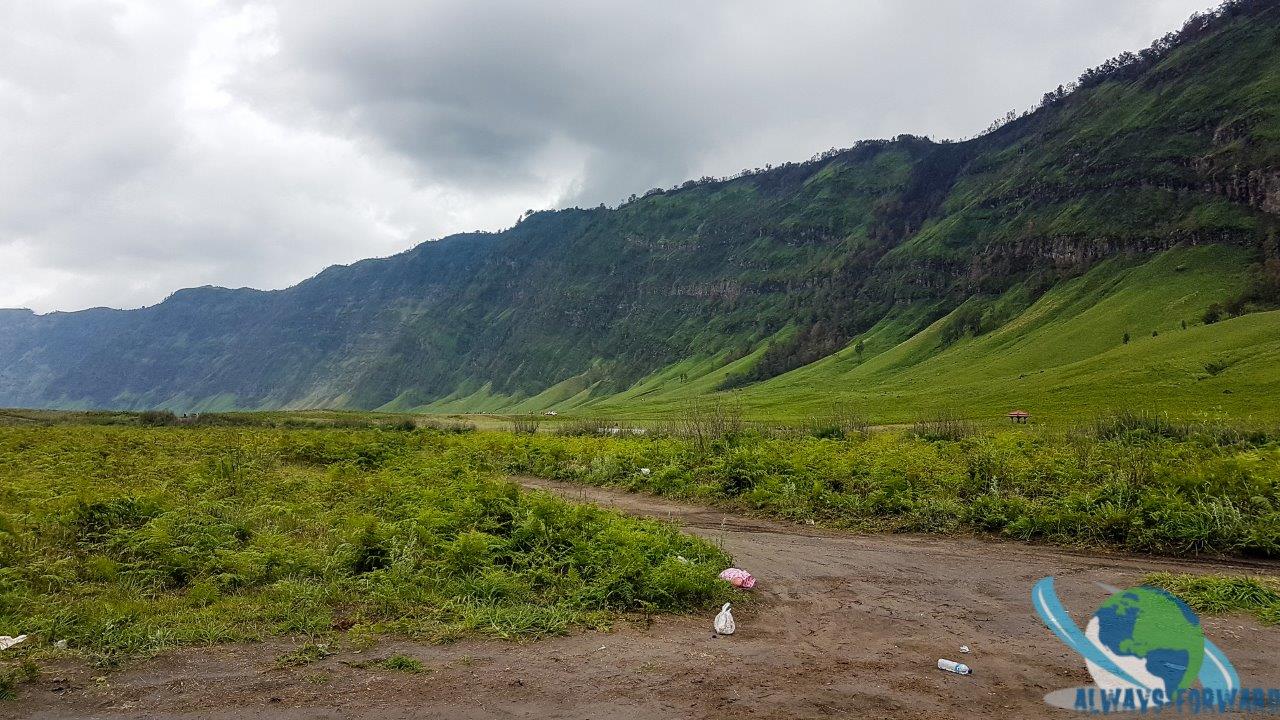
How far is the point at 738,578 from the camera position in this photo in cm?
1215

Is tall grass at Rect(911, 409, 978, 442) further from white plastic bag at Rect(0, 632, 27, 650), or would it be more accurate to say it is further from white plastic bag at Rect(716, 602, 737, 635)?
white plastic bag at Rect(0, 632, 27, 650)

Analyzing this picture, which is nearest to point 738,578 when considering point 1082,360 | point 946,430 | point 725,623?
point 725,623

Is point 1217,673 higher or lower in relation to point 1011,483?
lower

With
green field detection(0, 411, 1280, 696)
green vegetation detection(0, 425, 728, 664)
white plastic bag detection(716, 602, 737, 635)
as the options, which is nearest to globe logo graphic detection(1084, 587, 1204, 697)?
green field detection(0, 411, 1280, 696)

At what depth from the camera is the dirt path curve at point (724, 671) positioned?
23.3ft

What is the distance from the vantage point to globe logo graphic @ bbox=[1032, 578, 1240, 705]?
743cm

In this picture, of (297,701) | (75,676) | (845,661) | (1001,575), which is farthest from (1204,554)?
(75,676)

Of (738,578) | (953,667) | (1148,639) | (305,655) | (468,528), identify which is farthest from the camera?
(468,528)

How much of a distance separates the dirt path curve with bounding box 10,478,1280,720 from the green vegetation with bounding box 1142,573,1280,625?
392mm

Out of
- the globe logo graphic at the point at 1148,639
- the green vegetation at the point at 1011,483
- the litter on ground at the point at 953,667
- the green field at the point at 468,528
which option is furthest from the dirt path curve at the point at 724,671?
the green vegetation at the point at 1011,483

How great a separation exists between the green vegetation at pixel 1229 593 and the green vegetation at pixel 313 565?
25.0ft

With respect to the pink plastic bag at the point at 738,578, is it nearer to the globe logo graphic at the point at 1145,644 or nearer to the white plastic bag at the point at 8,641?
the globe logo graphic at the point at 1145,644

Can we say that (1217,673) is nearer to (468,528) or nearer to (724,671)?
(724,671)

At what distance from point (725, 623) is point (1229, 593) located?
826cm
